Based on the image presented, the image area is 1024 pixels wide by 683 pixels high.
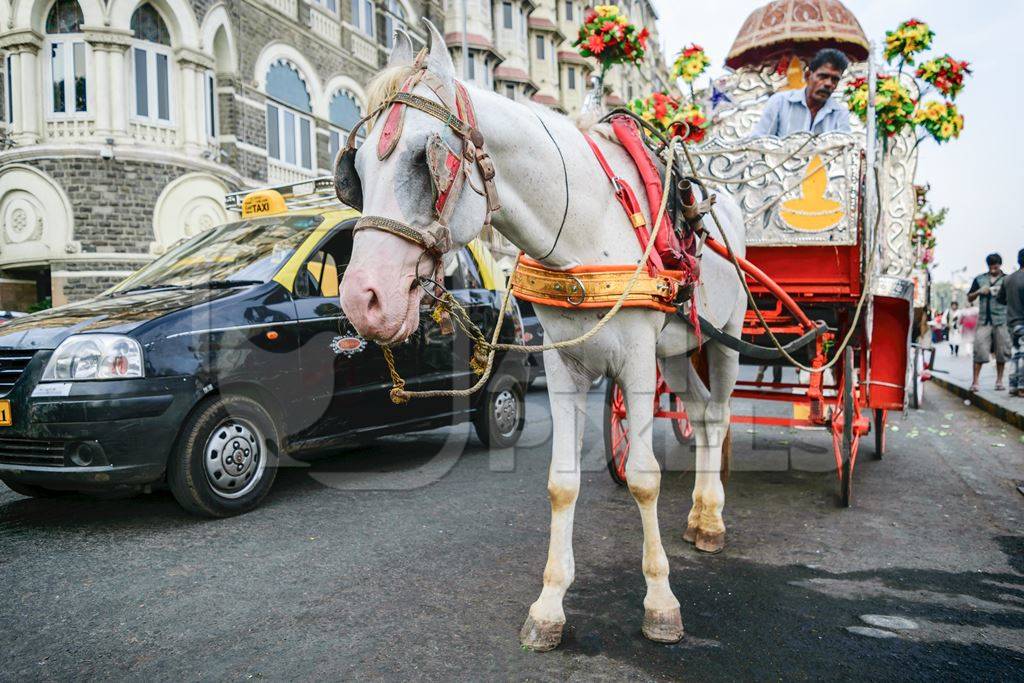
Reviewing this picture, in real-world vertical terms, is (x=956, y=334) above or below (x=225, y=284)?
below

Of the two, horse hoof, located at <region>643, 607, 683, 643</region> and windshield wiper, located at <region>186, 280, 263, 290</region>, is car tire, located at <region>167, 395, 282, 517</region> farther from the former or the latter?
horse hoof, located at <region>643, 607, 683, 643</region>

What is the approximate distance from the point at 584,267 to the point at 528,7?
40.5 meters

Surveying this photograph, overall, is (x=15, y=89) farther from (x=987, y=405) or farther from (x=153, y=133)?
(x=987, y=405)

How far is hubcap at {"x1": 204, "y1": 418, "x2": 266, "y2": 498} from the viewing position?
14.7 feet

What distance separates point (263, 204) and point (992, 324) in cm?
1094

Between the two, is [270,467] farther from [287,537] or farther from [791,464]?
[791,464]

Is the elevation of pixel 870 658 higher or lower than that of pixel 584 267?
lower

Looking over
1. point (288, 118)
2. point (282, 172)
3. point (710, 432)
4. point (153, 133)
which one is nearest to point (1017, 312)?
point (710, 432)

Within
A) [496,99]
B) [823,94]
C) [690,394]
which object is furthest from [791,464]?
[496,99]

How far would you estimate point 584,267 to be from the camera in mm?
2828

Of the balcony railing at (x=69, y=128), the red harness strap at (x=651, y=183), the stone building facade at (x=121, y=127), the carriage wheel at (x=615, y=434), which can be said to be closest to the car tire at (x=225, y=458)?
the carriage wheel at (x=615, y=434)

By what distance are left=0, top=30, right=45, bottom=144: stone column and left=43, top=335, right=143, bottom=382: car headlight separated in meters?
14.3

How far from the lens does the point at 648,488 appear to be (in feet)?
10.1

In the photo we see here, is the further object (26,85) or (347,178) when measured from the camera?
(26,85)
